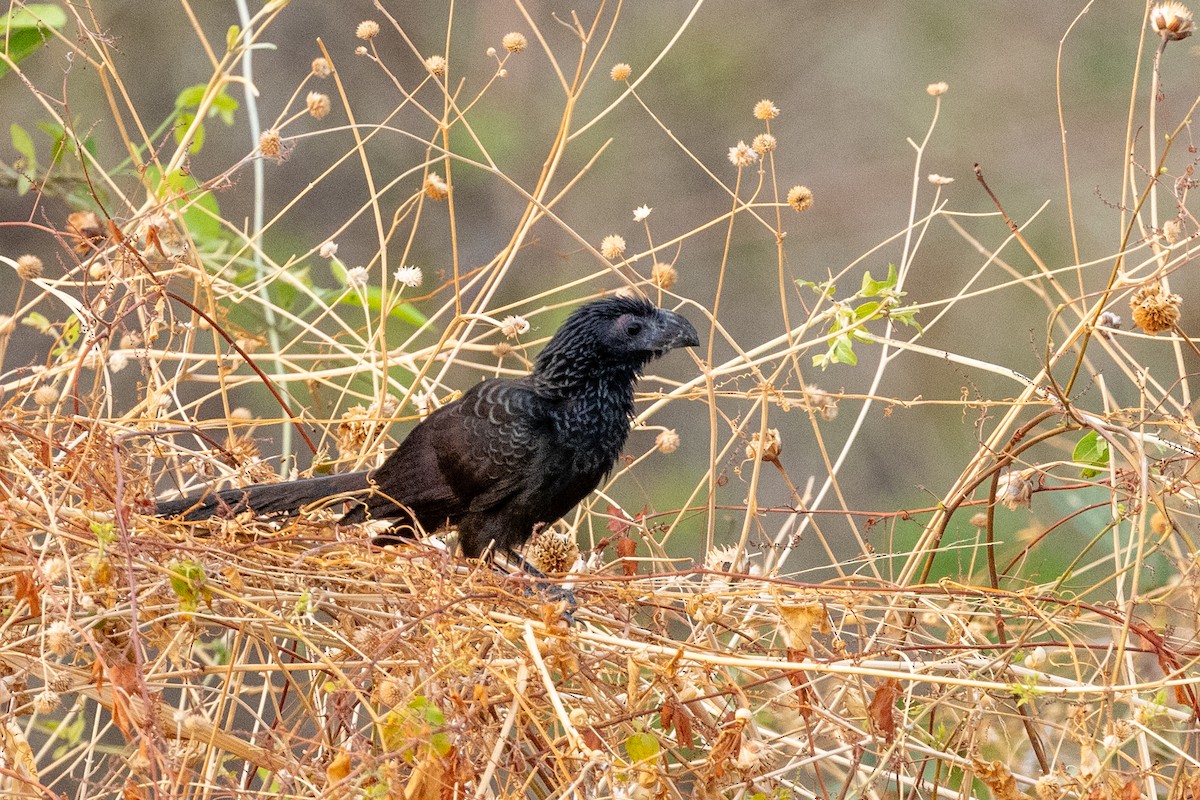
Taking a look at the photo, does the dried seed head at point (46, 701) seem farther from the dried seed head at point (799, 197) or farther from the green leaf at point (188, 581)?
the dried seed head at point (799, 197)

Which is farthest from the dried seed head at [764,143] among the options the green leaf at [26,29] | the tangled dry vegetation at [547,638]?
the green leaf at [26,29]

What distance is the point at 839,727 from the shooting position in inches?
57.2

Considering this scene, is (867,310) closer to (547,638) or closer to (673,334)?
(673,334)

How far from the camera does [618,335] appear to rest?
94.9 inches

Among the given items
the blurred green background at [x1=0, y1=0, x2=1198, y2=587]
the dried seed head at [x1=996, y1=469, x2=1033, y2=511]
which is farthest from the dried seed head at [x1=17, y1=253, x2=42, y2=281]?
the blurred green background at [x1=0, y1=0, x2=1198, y2=587]

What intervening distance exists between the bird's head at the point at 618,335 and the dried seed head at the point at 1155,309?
93 centimetres

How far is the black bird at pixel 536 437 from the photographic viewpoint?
7.75ft

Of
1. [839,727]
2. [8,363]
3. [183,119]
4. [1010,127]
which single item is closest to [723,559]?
[839,727]

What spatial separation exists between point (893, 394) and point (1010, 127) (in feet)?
4.53

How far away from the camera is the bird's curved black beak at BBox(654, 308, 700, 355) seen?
93.0 inches

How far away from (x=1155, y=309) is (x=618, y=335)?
42.0 inches

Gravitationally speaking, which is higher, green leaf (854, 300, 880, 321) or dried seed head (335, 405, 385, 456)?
green leaf (854, 300, 880, 321)

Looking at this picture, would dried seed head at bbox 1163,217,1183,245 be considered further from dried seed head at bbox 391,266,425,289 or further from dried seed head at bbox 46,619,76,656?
dried seed head at bbox 46,619,76,656

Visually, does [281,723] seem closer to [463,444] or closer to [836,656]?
[836,656]
